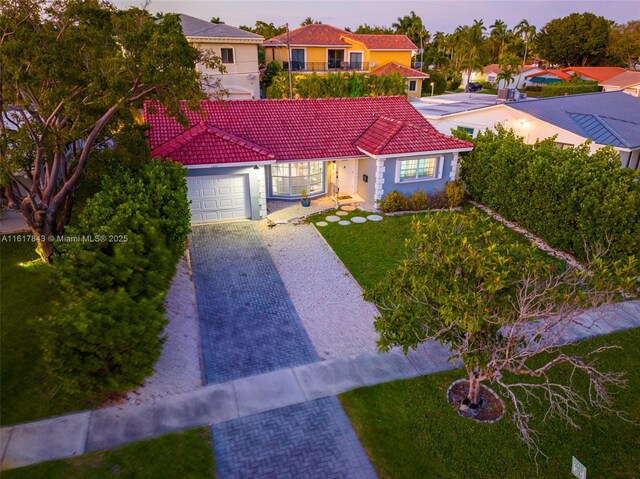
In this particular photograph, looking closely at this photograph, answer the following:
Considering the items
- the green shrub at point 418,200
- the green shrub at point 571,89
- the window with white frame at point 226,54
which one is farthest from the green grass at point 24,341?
the green shrub at point 571,89

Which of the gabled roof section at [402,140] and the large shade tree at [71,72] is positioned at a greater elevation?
the large shade tree at [71,72]

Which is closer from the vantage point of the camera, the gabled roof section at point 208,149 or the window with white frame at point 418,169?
the gabled roof section at point 208,149

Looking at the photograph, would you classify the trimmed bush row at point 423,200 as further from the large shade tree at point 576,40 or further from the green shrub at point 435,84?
the large shade tree at point 576,40

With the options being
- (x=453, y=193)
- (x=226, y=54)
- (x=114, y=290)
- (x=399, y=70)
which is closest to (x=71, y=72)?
(x=114, y=290)

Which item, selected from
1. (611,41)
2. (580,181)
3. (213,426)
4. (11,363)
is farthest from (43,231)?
(611,41)

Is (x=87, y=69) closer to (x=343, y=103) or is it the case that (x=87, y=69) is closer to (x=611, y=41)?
(x=343, y=103)

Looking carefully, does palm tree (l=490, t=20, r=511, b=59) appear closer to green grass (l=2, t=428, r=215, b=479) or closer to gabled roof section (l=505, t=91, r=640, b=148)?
gabled roof section (l=505, t=91, r=640, b=148)

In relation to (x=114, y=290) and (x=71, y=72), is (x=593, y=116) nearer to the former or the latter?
(x=71, y=72)
